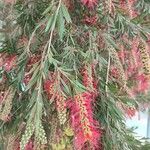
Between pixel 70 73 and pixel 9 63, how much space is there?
0.19 metres

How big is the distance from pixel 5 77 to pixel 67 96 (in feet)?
0.71

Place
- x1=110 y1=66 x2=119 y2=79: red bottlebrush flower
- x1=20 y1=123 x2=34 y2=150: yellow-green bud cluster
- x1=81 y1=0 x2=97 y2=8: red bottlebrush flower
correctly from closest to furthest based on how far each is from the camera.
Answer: x1=20 y1=123 x2=34 y2=150: yellow-green bud cluster < x1=81 y1=0 x2=97 y2=8: red bottlebrush flower < x1=110 y1=66 x2=119 y2=79: red bottlebrush flower

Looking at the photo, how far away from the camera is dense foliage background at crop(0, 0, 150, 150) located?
2.82 feet

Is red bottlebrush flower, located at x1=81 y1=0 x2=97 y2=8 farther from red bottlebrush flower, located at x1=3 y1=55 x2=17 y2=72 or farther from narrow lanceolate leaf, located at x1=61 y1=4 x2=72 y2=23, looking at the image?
red bottlebrush flower, located at x1=3 y1=55 x2=17 y2=72

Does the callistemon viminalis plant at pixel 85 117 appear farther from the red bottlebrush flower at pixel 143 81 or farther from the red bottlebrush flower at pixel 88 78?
the red bottlebrush flower at pixel 143 81

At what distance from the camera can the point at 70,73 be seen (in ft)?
2.93

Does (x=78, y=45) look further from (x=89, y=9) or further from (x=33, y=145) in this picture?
(x=33, y=145)

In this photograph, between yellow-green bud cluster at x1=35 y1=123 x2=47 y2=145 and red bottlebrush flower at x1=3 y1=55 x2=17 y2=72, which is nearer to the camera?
yellow-green bud cluster at x1=35 y1=123 x2=47 y2=145

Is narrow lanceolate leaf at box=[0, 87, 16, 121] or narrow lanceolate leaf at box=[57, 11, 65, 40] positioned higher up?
narrow lanceolate leaf at box=[57, 11, 65, 40]

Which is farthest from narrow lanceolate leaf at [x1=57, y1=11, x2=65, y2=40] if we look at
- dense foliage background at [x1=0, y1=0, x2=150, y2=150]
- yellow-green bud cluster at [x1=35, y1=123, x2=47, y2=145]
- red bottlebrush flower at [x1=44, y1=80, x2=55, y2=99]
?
yellow-green bud cluster at [x1=35, y1=123, x2=47, y2=145]

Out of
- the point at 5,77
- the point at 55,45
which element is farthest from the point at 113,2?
the point at 5,77

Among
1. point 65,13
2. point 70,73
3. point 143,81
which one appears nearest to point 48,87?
point 70,73

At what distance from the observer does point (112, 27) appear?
1.05 metres

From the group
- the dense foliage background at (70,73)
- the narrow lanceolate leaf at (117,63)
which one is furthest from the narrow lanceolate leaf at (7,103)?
the narrow lanceolate leaf at (117,63)
